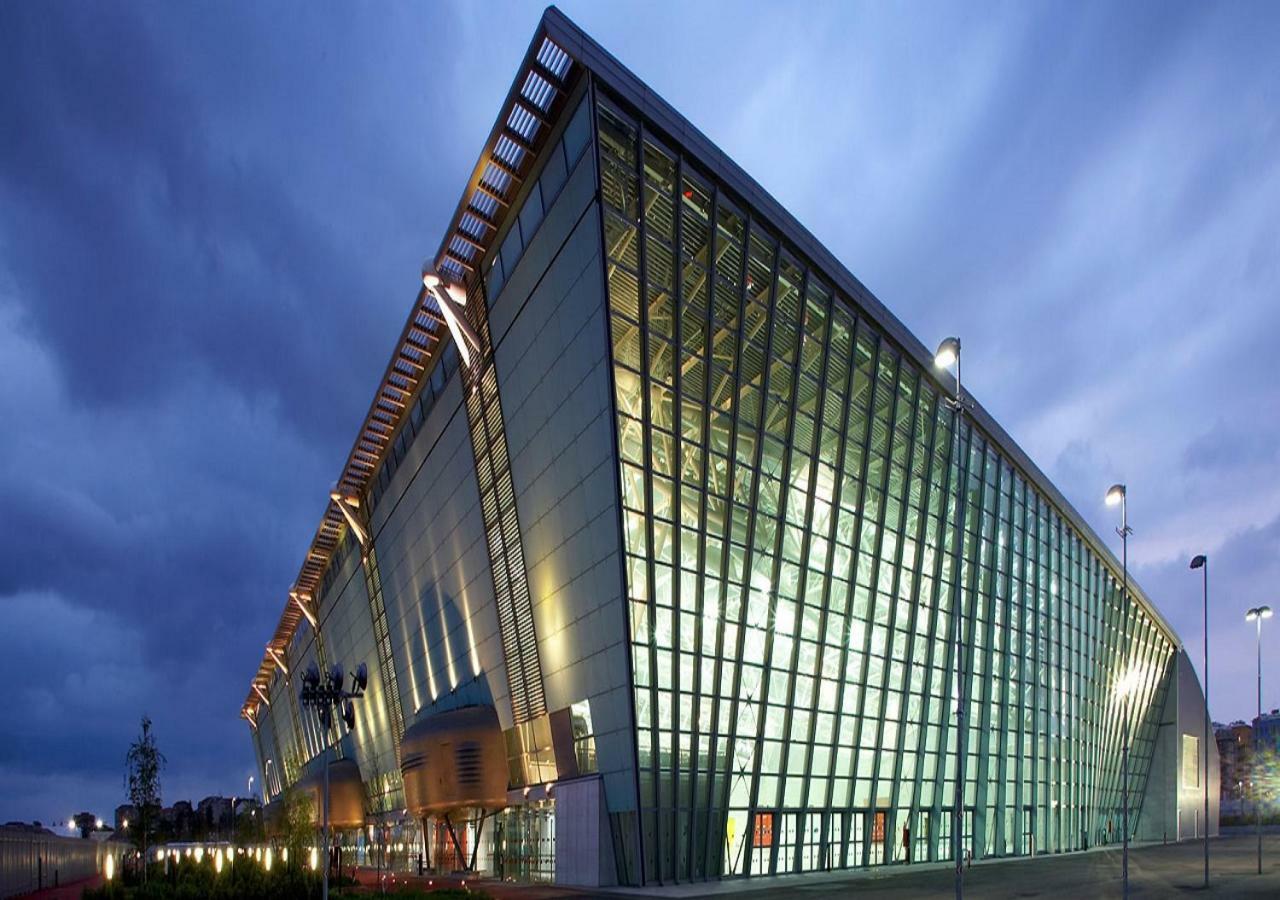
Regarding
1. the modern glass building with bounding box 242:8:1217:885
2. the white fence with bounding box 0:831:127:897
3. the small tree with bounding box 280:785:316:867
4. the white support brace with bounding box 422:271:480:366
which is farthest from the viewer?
the small tree with bounding box 280:785:316:867

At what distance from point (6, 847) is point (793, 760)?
30371 mm

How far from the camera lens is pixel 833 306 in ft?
135

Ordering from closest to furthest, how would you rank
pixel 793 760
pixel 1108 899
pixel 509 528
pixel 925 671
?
pixel 1108 899 → pixel 793 760 → pixel 509 528 → pixel 925 671

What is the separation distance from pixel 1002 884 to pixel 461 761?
74.4ft

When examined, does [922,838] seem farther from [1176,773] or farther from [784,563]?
[1176,773]

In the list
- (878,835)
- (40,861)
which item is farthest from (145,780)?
(878,835)

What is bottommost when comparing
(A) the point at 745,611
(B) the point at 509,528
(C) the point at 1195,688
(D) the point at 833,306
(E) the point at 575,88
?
(C) the point at 1195,688

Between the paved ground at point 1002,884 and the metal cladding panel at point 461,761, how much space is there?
4054mm

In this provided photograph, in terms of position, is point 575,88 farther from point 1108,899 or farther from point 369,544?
point 369,544

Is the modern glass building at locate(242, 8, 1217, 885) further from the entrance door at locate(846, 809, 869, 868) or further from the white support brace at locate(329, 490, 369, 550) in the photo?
the white support brace at locate(329, 490, 369, 550)

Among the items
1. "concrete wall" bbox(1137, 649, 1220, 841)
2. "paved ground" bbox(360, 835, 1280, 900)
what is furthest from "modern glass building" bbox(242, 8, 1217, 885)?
"concrete wall" bbox(1137, 649, 1220, 841)

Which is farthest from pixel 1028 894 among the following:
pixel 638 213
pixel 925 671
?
pixel 638 213

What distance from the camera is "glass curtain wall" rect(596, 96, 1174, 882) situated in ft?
111

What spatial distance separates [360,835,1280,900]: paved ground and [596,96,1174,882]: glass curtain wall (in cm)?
217
